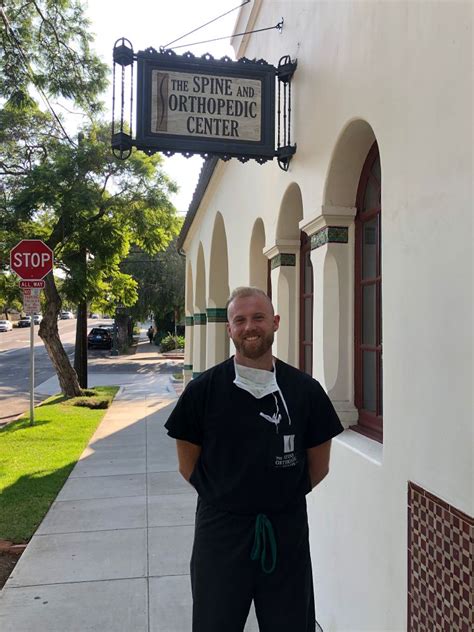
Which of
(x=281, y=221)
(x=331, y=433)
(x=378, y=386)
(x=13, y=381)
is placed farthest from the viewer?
(x=13, y=381)

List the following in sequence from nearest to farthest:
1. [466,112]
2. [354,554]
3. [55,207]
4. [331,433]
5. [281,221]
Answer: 1. [466,112]
2. [331,433]
3. [354,554]
4. [281,221]
5. [55,207]

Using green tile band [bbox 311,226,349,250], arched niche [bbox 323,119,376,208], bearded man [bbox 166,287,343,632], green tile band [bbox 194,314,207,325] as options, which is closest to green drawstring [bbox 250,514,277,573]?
bearded man [bbox 166,287,343,632]

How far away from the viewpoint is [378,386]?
11.3 feet

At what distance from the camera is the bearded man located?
7.07 ft

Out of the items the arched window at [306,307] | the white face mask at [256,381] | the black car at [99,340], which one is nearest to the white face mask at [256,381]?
the white face mask at [256,381]

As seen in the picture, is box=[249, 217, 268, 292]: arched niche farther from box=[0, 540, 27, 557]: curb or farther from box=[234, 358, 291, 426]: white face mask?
box=[234, 358, 291, 426]: white face mask

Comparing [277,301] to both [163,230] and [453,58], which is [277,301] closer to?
[453,58]

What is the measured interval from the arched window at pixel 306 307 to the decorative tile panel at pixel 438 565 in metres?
2.37

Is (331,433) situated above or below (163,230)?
below

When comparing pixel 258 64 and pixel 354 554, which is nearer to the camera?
pixel 354 554

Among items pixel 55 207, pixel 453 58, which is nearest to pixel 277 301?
pixel 453 58

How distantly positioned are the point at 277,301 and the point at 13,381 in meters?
17.2

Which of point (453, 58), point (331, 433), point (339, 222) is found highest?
point (453, 58)

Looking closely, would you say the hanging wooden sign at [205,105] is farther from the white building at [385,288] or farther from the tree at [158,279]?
the tree at [158,279]
